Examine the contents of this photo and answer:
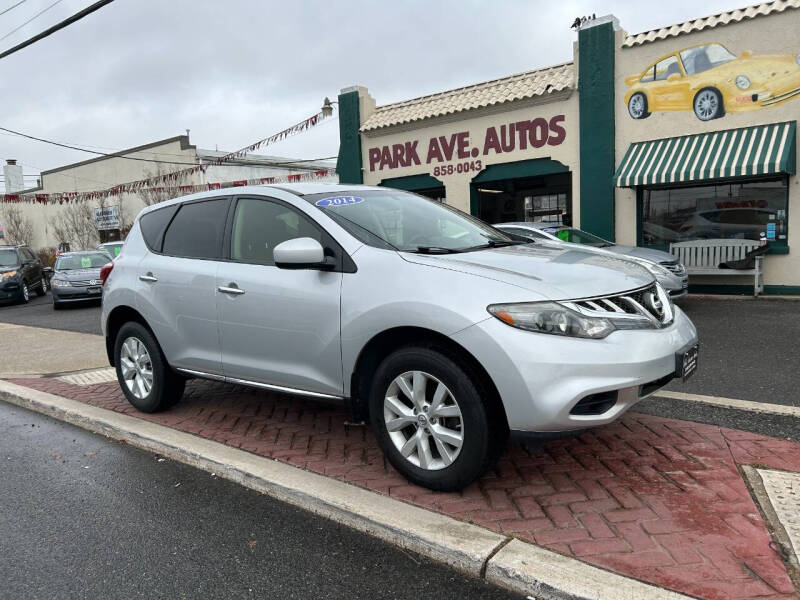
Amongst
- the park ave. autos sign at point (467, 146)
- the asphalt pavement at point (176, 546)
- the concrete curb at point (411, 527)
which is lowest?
the asphalt pavement at point (176, 546)

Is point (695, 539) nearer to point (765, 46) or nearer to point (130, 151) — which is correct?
point (765, 46)

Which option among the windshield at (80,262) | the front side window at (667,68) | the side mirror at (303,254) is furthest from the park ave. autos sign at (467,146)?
the side mirror at (303,254)

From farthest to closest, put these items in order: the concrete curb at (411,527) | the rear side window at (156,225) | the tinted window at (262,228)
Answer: the rear side window at (156,225)
the tinted window at (262,228)
the concrete curb at (411,527)

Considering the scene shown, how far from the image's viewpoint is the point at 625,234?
13312mm

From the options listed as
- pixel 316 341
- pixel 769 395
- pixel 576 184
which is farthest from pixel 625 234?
pixel 316 341

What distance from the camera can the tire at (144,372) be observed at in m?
4.89

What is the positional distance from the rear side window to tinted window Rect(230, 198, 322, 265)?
0.92 m

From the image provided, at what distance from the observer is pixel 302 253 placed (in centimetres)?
354

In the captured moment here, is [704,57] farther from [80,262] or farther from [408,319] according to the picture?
[80,262]

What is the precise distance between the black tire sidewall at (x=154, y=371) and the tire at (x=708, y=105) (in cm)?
1121

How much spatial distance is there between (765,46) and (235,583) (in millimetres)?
12689

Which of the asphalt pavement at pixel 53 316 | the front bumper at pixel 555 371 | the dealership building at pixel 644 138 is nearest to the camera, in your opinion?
the front bumper at pixel 555 371

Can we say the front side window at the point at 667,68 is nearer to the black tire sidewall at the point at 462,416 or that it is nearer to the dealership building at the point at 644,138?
the dealership building at the point at 644,138

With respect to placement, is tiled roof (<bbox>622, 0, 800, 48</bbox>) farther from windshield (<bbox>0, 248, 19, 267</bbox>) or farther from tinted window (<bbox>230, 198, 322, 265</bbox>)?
windshield (<bbox>0, 248, 19, 267</bbox>)
